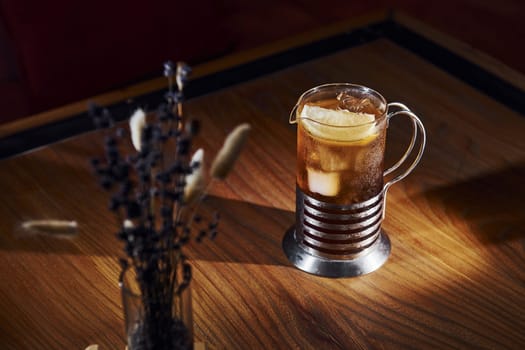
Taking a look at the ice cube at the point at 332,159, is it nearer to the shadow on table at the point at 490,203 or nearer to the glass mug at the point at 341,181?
the glass mug at the point at 341,181

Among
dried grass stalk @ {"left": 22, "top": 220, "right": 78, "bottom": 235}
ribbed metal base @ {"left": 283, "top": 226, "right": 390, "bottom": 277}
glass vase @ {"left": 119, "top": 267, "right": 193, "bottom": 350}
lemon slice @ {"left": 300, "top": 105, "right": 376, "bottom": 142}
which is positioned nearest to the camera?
dried grass stalk @ {"left": 22, "top": 220, "right": 78, "bottom": 235}

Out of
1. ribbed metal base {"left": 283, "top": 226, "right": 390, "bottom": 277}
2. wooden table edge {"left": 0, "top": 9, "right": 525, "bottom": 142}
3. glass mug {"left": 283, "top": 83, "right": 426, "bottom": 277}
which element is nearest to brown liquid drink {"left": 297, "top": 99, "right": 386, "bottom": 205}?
glass mug {"left": 283, "top": 83, "right": 426, "bottom": 277}

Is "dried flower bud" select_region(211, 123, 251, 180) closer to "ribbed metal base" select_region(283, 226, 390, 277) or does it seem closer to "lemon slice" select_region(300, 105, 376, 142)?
"lemon slice" select_region(300, 105, 376, 142)

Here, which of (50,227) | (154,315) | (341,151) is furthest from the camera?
(341,151)

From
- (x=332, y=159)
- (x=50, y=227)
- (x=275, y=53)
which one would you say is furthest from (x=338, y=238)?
(x=275, y=53)

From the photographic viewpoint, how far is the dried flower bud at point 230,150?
816mm

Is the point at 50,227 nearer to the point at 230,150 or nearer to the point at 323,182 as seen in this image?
the point at 230,150

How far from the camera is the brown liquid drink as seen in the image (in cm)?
113

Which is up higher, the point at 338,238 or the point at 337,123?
the point at 337,123

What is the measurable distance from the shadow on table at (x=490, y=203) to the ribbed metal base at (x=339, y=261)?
16 cm

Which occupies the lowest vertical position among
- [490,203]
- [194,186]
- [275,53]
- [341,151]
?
[490,203]

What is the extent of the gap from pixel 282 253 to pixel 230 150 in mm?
484

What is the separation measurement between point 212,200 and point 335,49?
0.59 metres

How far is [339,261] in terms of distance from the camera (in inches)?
49.1
